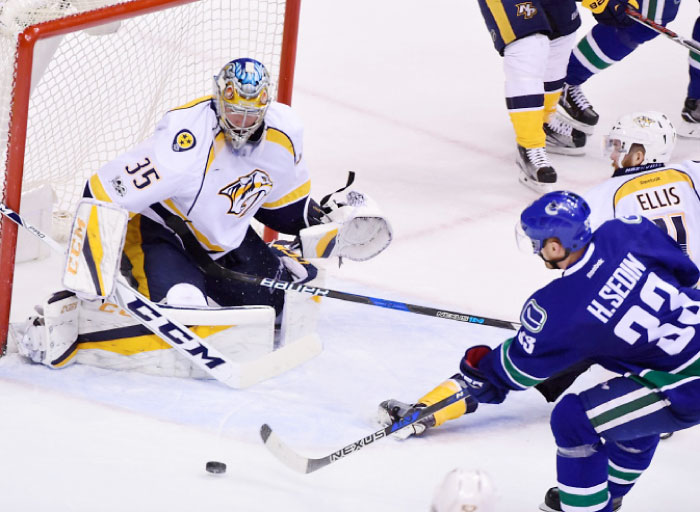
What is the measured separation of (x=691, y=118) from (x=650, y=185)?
2.19m

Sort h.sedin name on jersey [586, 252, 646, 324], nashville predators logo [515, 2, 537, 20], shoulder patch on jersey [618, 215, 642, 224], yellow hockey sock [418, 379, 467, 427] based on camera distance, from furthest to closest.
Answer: nashville predators logo [515, 2, 537, 20] < yellow hockey sock [418, 379, 467, 427] < shoulder patch on jersey [618, 215, 642, 224] < h.sedin name on jersey [586, 252, 646, 324]

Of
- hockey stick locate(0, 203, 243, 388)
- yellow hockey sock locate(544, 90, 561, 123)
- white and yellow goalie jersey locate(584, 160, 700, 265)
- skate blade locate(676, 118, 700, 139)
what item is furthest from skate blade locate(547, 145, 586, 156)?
hockey stick locate(0, 203, 243, 388)

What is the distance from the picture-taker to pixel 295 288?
3.29 meters

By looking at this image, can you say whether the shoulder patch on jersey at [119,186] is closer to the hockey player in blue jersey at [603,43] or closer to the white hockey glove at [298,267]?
the white hockey glove at [298,267]

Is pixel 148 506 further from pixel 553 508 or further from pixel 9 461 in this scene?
pixel 553 508

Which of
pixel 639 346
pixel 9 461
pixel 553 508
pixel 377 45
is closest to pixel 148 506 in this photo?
pixel 9 461

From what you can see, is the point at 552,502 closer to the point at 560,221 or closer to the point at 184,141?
the point at 560,221

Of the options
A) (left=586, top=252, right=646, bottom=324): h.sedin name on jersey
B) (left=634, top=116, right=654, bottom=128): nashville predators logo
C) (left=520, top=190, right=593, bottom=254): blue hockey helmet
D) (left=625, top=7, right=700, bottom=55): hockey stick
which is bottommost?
(left=586, top=252, right=646, bottom=324): h.sedin name on jersey

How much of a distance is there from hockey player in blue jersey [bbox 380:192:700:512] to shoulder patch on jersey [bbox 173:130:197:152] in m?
0.96

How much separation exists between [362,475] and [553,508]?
0.40m

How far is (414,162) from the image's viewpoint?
16.5 feet

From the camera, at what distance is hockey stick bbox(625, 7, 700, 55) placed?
4656 mm

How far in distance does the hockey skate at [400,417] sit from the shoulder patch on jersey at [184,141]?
752 millimetres

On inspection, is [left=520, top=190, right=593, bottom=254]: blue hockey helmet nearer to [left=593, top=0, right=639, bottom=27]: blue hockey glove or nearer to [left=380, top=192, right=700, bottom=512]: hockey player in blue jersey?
[left=380, top=192, right=700, bottom=512]: hockey player in blue jersey
